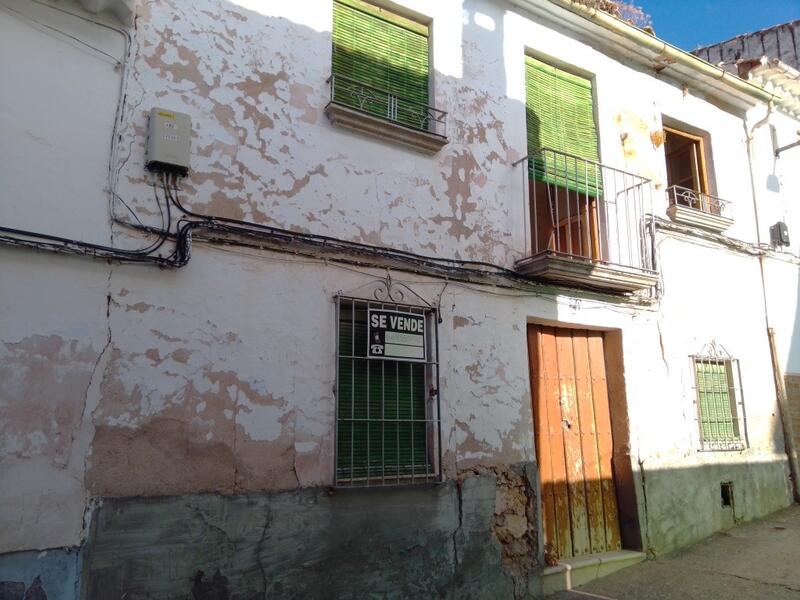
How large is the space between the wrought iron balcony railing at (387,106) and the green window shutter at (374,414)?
1.66 metres

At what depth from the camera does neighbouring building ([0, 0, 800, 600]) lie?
12.2ft

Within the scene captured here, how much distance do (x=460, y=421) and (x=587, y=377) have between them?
1.71 m

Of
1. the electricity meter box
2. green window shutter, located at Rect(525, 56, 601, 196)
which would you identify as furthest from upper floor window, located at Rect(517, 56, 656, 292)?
the electricity meter box

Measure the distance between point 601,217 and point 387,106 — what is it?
8.51ft

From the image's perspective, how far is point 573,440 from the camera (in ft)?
19.4

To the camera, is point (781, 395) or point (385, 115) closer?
point (385, 115)

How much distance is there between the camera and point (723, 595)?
4.93 meters

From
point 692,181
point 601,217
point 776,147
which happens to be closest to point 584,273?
point 601,217

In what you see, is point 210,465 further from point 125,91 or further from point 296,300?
point 125,91

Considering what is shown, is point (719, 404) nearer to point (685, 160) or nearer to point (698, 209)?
point (698, 209)

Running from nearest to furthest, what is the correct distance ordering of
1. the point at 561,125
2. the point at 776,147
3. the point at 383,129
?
1. the point at 383,129
2. the point at 561,125
3. the point at 776,147

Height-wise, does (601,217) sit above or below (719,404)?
above

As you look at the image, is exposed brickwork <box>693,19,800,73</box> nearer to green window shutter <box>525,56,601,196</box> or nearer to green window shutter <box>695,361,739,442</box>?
green window shutter <box>525,56,601,196</box>

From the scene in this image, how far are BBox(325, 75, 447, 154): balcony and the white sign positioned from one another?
1.45 metres
